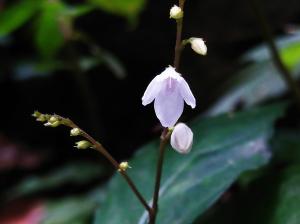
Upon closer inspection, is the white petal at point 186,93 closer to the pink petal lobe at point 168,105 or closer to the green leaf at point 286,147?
the pink petal lobe at point 168,105

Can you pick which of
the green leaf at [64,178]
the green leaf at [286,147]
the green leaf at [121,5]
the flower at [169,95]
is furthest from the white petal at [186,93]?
the green leaf at [64,178]

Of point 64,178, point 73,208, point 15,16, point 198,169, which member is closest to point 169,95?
point 198,169

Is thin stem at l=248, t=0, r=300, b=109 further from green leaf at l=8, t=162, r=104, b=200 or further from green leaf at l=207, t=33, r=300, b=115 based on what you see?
green leaf at l=8, t=162, r=104, b=200

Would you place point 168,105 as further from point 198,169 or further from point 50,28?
point 50,28

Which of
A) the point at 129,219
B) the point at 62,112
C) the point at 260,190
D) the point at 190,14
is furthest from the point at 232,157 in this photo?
the point at 62,112

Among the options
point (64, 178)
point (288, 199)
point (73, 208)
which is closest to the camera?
point (288, 199)

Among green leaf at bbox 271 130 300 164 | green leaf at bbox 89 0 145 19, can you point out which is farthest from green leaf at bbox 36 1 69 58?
green leaf at bbox 271 130 300 164

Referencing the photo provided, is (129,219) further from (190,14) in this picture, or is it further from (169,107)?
(190,14)
